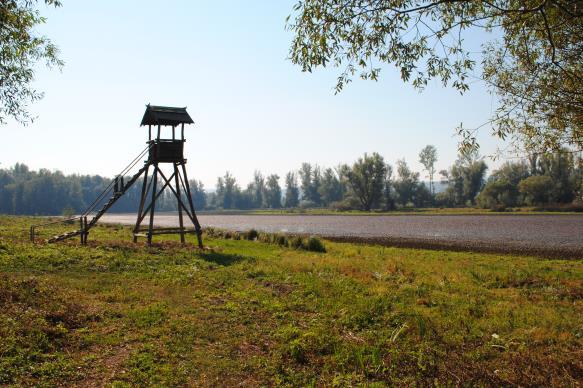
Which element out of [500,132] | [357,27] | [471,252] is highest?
[357,27]

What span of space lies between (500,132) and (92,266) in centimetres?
1699

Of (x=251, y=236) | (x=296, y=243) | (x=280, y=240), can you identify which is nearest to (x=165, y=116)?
(x=296, y=243)

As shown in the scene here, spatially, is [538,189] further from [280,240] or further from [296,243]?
[296,243]

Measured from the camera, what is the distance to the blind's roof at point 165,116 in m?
28.6

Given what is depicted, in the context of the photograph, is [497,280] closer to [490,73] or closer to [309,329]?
[490,73]

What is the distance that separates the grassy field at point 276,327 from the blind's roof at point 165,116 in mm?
12339

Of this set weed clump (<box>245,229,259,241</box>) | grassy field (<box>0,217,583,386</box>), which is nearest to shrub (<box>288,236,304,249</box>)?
weed clump (<box>245,229,259,241</box>)

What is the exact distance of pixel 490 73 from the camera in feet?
51.1

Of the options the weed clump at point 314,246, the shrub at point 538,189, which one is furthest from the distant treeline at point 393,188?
the weed clump at point 314,246

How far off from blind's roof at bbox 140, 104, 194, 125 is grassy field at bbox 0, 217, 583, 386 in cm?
1234

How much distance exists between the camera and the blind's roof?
28595mm

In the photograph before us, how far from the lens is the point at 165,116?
94.2ft

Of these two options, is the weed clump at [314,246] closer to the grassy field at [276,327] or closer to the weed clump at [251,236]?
the weed clump at [251,236]

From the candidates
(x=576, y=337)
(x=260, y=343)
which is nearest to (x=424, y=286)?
(x=576, y=337)
